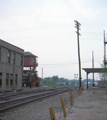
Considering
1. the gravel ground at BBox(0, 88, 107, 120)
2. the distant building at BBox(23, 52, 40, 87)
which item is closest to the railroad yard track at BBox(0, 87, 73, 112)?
A: the gravel ground at BBox(0, 88, 107, 120)

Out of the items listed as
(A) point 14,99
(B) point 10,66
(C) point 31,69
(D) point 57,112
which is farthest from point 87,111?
(C) point 31,69

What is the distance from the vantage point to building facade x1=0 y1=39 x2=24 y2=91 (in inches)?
1037

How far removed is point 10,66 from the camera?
95.3 ft

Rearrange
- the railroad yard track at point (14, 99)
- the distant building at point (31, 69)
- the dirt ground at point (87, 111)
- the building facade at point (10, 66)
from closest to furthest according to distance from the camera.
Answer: the dirt ground at point (87, 111) → the railroad yard track at point (14, 99) → the building facade at point (10, 66) → the distant building at point (31, 69)

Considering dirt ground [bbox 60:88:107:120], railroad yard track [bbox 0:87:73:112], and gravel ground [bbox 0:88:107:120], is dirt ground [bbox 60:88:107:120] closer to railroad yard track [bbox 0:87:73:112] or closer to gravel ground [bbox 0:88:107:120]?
gravel ground [bbox 0:88:107:120]

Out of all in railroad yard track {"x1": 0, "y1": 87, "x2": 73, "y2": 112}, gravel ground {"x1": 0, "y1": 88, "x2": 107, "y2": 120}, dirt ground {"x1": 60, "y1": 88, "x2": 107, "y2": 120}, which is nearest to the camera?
dirt ground {"x1": 60, "y1": 88, "x2": 107, "y2": 120}

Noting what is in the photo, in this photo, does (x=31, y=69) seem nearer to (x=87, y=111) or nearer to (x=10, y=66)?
(x=10, y=66)

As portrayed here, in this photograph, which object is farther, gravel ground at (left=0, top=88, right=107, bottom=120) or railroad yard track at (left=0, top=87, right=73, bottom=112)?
railroad yard track at (left=0, top=87, right=73, bottom=112)

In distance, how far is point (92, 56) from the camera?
64.9 m

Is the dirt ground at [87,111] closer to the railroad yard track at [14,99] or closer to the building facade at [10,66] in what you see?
the railroad yard track at [14,99]

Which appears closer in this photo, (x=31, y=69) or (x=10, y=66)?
(x=10, y=66)

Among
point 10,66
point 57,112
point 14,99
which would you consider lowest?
point 57,112

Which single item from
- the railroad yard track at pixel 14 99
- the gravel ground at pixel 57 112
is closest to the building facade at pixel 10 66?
the railroad yard track at pixel 14 99

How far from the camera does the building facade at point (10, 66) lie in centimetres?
2634
